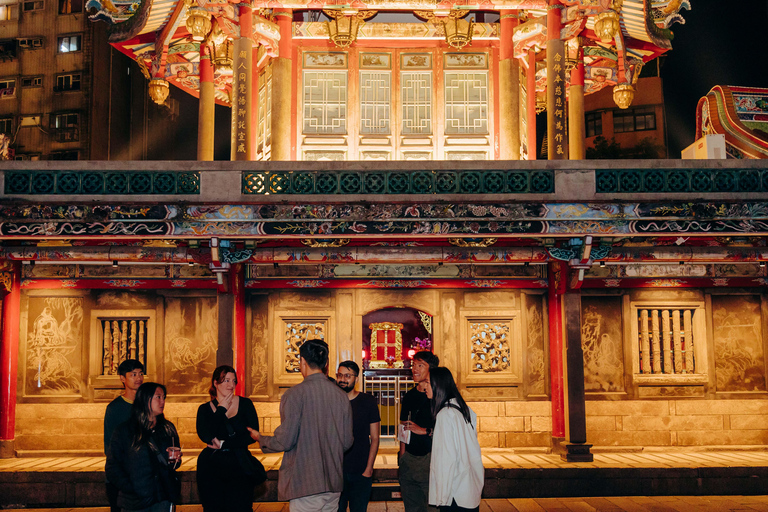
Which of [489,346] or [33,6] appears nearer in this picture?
[489,346]

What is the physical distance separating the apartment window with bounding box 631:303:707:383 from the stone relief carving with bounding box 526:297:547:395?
156cm

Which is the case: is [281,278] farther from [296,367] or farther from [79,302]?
[79,302]

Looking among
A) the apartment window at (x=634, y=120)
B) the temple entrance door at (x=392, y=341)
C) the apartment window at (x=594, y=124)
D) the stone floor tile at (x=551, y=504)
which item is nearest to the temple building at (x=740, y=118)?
the temple entrance door at (x=392, y=341)

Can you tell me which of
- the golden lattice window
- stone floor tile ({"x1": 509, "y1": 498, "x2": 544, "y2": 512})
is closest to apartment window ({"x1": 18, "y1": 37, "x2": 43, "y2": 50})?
the golden lattice window

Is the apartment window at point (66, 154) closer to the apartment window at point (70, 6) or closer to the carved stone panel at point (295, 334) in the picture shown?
the apartment window at point (70, 6)

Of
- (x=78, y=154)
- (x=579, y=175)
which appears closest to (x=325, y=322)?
(x=579, y=175)

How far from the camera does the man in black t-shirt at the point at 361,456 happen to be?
5.73 meters

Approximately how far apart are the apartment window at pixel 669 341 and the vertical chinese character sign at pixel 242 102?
7008 mm

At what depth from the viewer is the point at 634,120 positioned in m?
29.8

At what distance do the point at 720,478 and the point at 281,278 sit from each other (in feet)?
23.5

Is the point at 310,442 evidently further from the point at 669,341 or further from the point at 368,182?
the point at 669,341

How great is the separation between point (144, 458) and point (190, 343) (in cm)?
657

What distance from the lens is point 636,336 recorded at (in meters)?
11.2

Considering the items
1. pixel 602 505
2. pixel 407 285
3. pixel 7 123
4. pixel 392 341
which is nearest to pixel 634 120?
pixel 407 285
